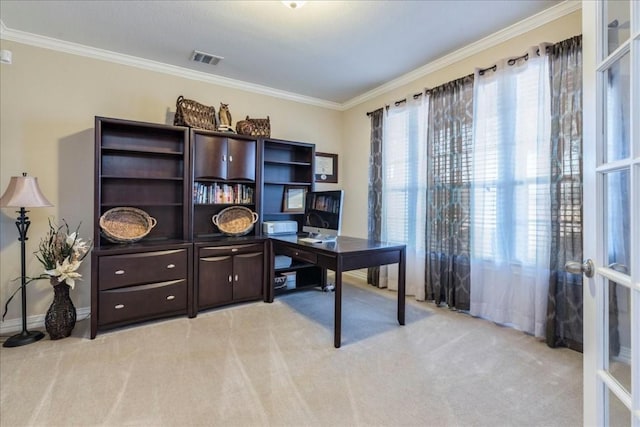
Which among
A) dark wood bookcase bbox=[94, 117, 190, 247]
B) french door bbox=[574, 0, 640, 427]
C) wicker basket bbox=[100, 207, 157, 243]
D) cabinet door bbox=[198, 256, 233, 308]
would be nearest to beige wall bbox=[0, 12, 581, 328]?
dark wood bookcase bbox=[94, 117, 190, 247]

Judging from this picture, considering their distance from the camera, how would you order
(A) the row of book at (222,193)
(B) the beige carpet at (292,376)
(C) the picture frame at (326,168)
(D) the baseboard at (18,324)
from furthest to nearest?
1. (C) the picture frame at (326,168)
2. (A) the row of book at (222,193)
3. (D) the baseboard at (18,324)
4. (B) the beige carpet at (292,376)

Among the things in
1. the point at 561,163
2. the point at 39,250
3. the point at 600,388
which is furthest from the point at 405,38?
Result: the point at 39,250

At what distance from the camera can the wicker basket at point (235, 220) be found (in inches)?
138

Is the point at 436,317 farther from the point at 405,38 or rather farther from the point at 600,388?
the point at 405,38

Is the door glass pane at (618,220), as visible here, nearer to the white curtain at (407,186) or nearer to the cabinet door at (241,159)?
the white curtain at (407,186)

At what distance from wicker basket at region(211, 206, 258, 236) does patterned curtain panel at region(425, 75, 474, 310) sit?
78.8 inches

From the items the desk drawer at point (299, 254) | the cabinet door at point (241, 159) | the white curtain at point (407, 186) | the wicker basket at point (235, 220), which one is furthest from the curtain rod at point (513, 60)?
the wicker basket at point (235, 220)

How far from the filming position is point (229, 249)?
3.17 metres

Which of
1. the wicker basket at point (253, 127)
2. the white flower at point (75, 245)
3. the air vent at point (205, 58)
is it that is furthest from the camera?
the wicker basket at point (253, 127)

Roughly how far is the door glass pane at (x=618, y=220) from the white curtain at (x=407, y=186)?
7.98 feet

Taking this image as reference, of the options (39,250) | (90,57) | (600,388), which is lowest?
(600,388)

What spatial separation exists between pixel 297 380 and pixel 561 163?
8.01ft

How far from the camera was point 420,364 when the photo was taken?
209 cm

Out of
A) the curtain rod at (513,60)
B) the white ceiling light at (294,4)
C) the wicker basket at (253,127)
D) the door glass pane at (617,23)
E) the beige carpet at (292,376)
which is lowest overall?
the beige carpet at (292,376)
